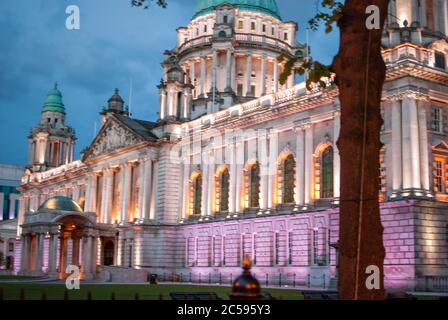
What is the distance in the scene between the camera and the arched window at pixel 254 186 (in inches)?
2173

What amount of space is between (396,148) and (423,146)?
1.69m

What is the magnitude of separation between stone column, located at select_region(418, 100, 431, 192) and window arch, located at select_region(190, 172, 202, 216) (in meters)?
26.7

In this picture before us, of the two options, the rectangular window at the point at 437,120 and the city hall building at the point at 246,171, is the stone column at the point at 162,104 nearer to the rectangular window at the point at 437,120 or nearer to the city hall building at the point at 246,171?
the city hall building at the point at 246,171

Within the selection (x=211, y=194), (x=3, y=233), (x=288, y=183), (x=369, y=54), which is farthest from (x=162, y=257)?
(x=3, y=233)

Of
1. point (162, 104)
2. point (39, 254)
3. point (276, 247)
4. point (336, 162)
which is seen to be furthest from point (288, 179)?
point (39, 254)

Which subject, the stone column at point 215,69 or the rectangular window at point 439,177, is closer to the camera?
the rectangular window at point 439,177

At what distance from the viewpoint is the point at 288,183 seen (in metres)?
51.8

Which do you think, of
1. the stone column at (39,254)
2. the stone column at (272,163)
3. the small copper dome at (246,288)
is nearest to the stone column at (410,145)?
the stone column at (272,163)

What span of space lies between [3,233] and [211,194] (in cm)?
6613

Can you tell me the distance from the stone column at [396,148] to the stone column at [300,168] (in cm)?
952

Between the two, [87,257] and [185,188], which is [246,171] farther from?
[87,257]

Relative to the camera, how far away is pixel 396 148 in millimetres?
41188

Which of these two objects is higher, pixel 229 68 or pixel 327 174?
pixel 229 68
